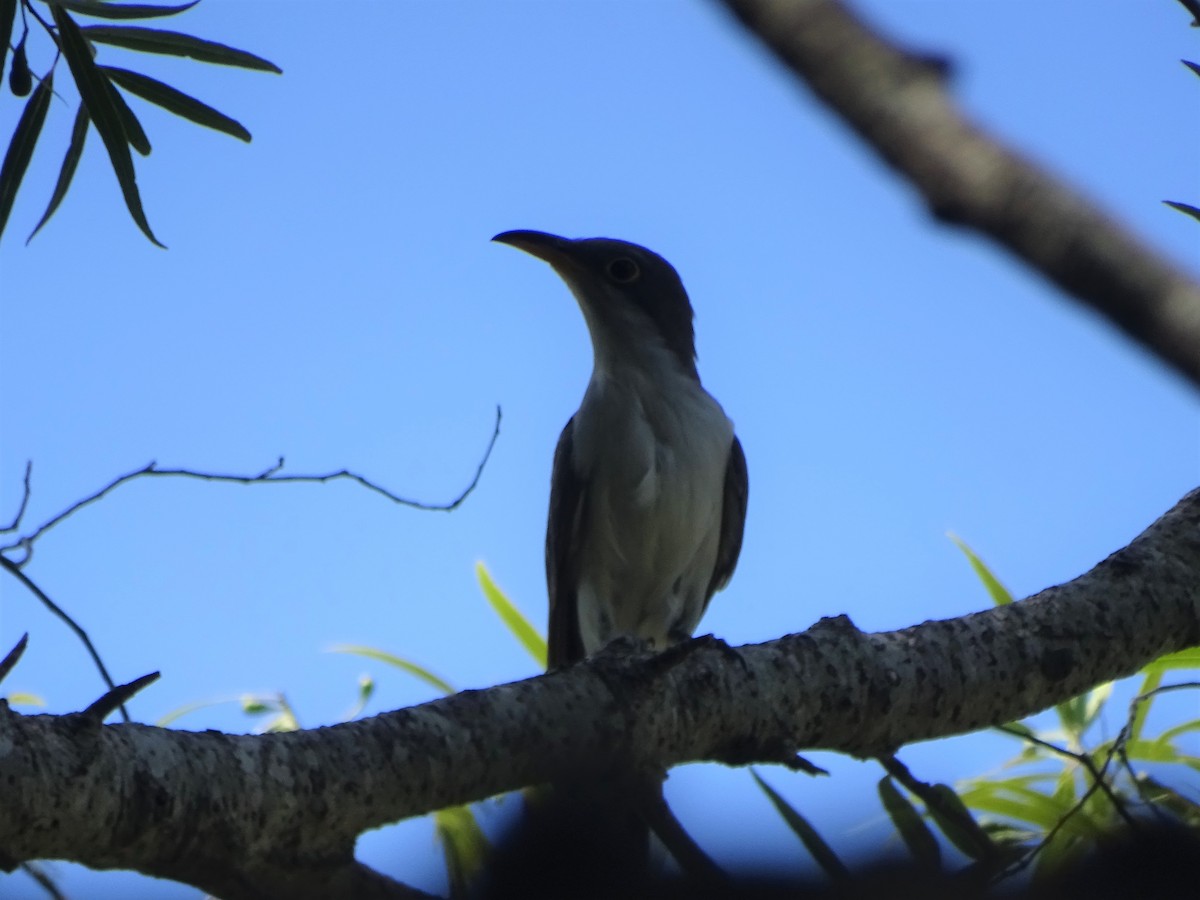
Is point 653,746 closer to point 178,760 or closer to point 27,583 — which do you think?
point 178,760

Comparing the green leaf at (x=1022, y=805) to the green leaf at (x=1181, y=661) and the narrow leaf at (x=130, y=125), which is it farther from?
the narrow leaf at (x=130, y=125)

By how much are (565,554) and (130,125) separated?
11.9ft

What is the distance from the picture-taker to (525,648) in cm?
687

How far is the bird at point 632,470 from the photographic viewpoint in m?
6.69

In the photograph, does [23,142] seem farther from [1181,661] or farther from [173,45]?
[1181,661]

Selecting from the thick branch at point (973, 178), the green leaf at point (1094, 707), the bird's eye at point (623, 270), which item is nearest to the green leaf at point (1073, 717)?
the green leaf at point (1094, 707)

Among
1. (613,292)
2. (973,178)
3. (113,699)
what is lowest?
(973,178)

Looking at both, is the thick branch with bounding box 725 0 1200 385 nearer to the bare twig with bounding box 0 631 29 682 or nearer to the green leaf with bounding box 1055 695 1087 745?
the bare twig with bounding box 0 631 29 682

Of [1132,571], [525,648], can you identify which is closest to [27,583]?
[1132,571]

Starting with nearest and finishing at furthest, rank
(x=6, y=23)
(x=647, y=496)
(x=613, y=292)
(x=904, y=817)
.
Answer: (x=904, y=817) → (x=6, y=23) → (x=647, y=496) → (x=613, y=292)

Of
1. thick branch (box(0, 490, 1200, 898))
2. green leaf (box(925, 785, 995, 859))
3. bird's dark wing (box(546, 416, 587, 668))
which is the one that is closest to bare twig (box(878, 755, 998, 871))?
green leaf (box(925, 785, 995, 859))

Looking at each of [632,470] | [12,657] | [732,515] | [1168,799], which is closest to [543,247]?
[632,470]

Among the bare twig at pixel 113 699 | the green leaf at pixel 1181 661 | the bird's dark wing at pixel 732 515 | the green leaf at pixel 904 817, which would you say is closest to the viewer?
the bare twig at pixel 113 699

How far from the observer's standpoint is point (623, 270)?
273 inches
